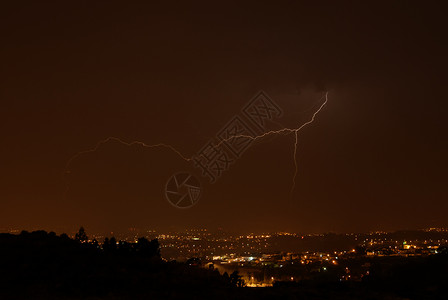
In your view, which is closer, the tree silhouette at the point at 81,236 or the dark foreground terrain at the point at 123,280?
the dark foreground terrain at the point at 123,280

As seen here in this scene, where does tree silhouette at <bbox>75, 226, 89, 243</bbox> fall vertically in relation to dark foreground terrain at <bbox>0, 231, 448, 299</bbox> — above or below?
above

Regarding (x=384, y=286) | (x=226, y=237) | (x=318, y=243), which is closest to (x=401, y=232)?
(x=318, y=243)

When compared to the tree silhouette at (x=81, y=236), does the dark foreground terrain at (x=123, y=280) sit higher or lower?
lower

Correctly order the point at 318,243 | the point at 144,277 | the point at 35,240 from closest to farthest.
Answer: the point at 144,277
the point at 35,240
the point at 318,243

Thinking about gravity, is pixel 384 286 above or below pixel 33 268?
below

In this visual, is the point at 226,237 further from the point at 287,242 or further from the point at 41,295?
the point at 41,295

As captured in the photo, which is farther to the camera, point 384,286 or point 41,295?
point 384,286

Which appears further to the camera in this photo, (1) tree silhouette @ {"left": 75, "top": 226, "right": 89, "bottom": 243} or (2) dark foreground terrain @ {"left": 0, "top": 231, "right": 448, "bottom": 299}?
(1) tree silhouette @ {"left": 75, "top": 226, "right": 89, "bottom": 243}

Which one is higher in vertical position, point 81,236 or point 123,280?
point 81,236
